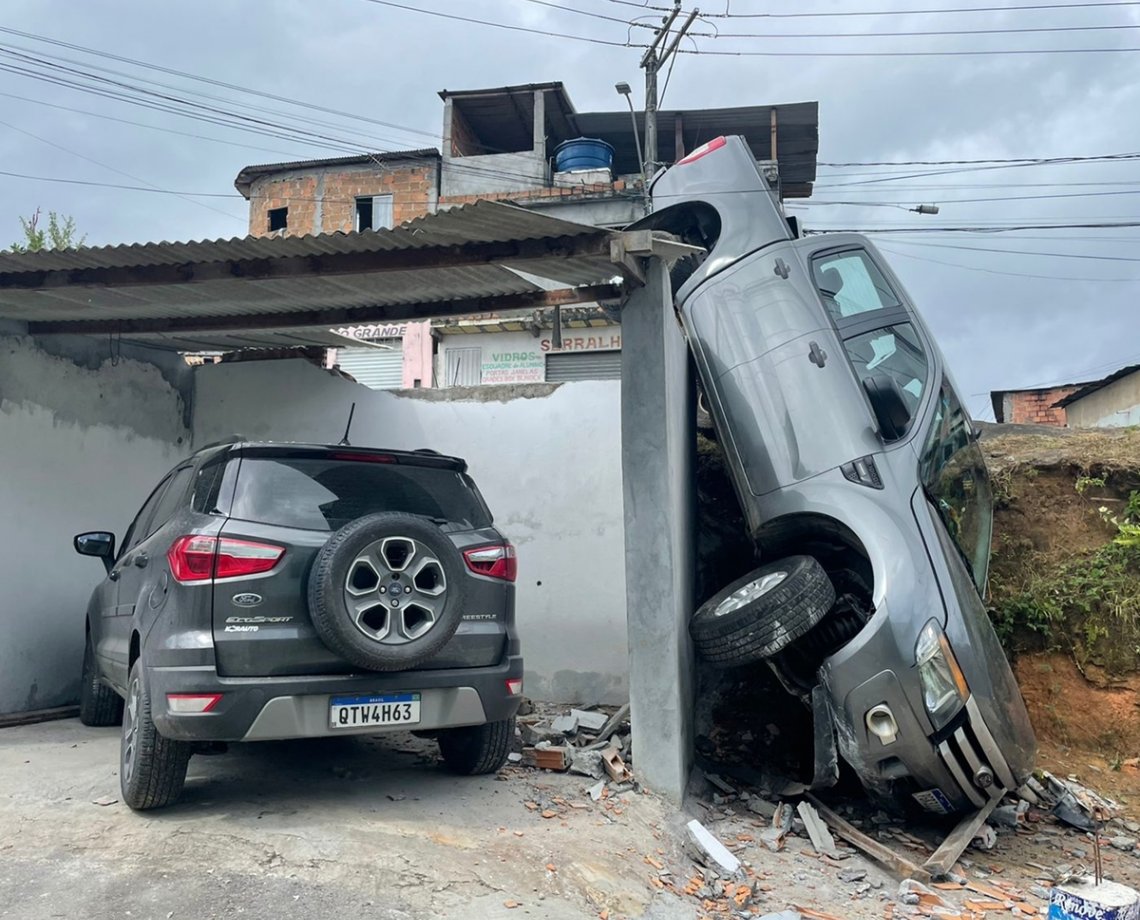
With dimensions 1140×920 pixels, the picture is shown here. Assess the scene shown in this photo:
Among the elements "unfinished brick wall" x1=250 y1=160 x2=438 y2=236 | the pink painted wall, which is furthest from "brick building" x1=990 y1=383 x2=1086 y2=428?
"unfinished brick wall" x1=250 y1=160 x2=438 y2=236

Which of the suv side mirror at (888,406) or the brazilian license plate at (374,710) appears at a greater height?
the suv side mirror at (888,406)

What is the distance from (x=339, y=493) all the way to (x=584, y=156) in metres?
19.9

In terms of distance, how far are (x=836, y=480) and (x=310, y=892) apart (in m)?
3.60

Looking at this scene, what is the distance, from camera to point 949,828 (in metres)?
5.08

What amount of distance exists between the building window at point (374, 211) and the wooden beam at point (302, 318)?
20.3 metres

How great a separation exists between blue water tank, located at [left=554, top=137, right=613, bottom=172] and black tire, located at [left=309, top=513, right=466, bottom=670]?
19.9 meters

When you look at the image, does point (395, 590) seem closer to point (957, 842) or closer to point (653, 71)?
point (957, 842)

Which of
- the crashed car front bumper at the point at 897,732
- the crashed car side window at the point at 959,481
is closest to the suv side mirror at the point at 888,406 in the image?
the crashed car side window at the point at 959,481

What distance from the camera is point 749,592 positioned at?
5184mm

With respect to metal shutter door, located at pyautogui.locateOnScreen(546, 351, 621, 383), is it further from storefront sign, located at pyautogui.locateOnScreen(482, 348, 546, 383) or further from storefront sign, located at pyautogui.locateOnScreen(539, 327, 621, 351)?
storefront sign, located at pyautogui.locateOnScreen(482, 348, 546, 383)

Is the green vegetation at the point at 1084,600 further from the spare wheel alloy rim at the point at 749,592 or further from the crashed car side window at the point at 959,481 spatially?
the spare wheel alloy rim at the point at 749,592

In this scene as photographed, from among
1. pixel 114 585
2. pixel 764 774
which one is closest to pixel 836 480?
pixel 764 774

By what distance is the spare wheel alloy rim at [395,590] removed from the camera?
12.5 ft

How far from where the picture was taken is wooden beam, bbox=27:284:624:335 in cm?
631
